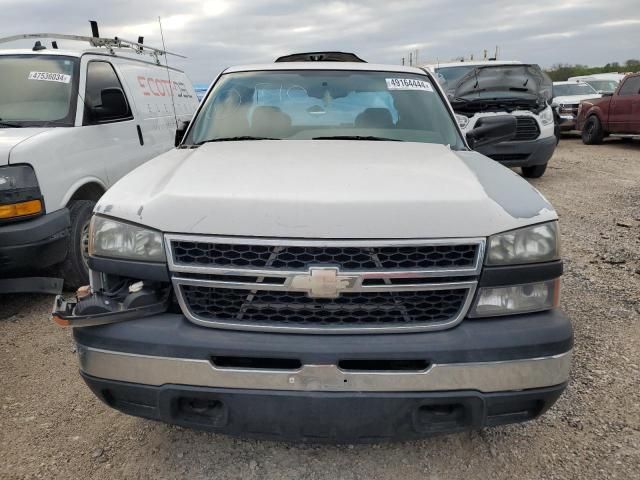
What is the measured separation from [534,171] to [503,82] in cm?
167

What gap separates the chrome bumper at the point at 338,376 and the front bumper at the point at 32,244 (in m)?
2.13

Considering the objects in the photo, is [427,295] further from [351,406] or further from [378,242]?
[351,406]

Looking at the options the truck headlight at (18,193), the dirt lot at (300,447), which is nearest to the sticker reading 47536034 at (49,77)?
Answer: the truck headlight at (18,193)

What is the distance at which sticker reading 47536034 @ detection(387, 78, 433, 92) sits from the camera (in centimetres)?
358

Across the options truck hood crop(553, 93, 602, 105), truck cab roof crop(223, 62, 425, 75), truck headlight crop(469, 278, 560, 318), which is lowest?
truck hood crop(553, 93, 602, 105)

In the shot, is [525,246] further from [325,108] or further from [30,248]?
[30,248]

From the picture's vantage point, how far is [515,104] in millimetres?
9055

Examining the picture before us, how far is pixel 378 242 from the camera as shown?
1.91 metres

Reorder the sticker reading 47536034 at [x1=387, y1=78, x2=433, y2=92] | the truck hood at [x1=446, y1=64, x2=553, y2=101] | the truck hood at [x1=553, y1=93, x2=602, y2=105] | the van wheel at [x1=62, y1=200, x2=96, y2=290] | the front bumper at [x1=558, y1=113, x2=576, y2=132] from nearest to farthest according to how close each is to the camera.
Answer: the sticker reading 47536034 at [x1=387, y1=78, x2=433, y2=92], the van wheel at [x1=62, y1=200, x2=96, y2=290], the truck hood at [x1=446, y1=64, x2=553, y2=101], the front bumper at [x1=558, y1=113, x2=576, y2=132], the truck hood at [x1=553, y1=93, x2=602, y2=105]

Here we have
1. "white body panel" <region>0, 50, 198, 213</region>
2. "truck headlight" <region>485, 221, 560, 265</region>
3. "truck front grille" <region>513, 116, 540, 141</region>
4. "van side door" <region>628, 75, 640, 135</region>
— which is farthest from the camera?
"van side door" <region>628, 75, 640, 135</region>

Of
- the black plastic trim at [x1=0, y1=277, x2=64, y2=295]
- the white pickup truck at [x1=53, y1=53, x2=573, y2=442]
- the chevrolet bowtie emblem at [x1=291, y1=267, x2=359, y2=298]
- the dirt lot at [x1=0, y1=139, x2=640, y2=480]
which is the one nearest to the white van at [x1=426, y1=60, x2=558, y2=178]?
the dirt lot at [x1=0, y1=139, x2=640, y2=480]

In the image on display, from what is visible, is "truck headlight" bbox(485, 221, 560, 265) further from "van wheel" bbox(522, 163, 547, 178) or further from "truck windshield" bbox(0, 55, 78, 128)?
"van wheel" bbox(522, 163, 547, 178)

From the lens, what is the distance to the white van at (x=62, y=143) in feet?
12.2

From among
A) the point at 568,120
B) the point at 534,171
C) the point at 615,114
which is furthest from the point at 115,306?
the point at 568,120
